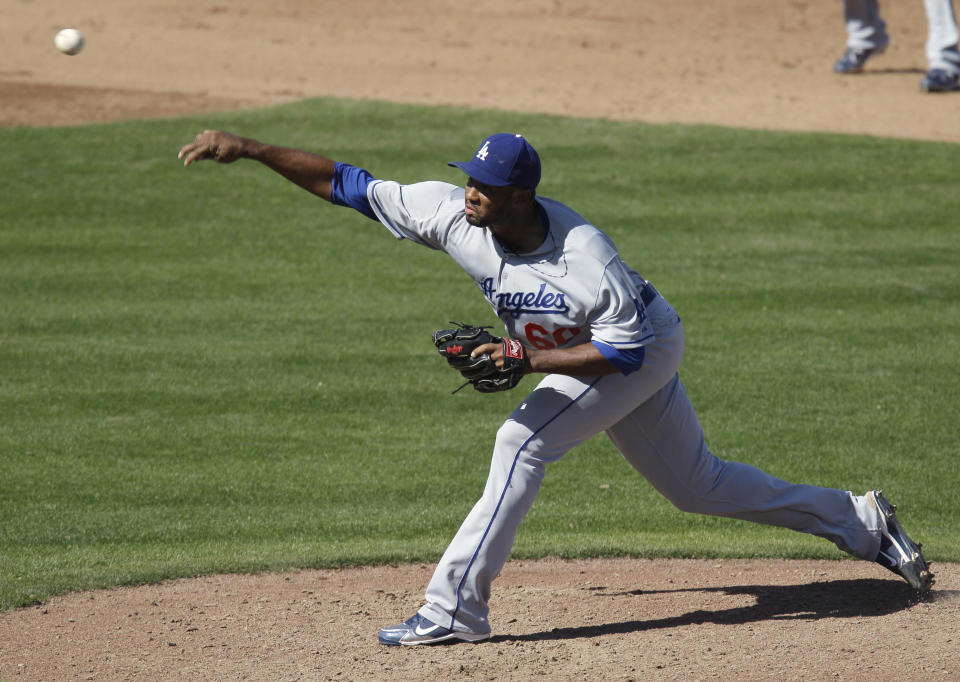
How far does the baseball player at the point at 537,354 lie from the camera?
4293 millimetres

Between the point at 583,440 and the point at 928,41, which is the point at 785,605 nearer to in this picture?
the point at 583,440

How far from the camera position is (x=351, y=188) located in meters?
4.78

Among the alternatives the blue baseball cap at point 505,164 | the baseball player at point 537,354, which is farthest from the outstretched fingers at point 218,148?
the blue baseball cap at point 505,164

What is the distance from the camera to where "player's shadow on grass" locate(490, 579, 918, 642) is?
185 inches

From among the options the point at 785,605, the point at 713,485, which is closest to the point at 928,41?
the point at 785,605

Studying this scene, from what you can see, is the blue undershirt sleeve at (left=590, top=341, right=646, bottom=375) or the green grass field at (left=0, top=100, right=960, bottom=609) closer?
the blue undershirt sleeve at (left=590, top=341, right=646, bottom=375)

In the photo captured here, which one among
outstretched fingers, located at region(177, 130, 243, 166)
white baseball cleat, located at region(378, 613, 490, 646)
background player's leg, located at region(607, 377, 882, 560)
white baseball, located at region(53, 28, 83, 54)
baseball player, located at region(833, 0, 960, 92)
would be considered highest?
outstretched fingers, located at region(177, 130, 243, 166)

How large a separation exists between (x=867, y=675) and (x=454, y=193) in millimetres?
2253

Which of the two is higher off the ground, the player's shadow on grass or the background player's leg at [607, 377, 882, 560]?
the background player's leg at [607, 377, 882, 560]

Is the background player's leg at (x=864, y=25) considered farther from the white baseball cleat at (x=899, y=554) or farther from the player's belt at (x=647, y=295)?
the player's belt at (x=647, y=295)

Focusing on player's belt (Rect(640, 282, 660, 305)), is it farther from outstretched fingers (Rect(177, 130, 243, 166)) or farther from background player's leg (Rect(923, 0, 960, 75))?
background player's leg (Rect(923, 0, 960, 75))

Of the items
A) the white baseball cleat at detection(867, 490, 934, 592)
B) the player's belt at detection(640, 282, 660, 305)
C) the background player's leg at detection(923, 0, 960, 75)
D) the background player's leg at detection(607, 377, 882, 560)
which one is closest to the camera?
the player's belt at detection(640, 282, 660, 305)

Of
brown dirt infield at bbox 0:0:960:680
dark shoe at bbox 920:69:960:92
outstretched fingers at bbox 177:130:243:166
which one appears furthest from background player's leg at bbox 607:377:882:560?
dark shoe at bbox 920:69:960:92

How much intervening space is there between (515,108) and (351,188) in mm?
10560
